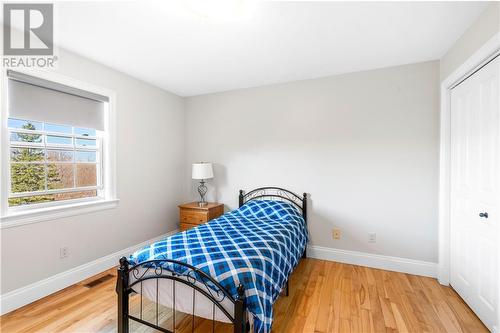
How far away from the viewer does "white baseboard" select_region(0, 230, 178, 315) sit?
203 cm

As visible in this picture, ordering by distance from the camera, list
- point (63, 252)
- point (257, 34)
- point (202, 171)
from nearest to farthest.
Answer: point (257, 34) < point (63, 252) < point (202, 171)

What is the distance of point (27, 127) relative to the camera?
2.27 m

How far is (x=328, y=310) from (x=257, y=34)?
100 inches

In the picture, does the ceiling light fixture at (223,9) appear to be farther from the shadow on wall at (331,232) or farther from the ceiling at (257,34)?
the shadow on wall at (331,232)

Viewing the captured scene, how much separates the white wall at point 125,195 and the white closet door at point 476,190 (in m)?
3.66

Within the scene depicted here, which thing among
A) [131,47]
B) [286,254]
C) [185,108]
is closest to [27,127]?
[131,47]

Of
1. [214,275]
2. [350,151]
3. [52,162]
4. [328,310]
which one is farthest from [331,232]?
[52,162]

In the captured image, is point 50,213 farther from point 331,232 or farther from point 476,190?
point 476,190

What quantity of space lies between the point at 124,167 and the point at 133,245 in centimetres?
107

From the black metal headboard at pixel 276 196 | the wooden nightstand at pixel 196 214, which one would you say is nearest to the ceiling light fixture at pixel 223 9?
the black metal headboard at pixel 276 196

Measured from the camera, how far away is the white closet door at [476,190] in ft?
5.90

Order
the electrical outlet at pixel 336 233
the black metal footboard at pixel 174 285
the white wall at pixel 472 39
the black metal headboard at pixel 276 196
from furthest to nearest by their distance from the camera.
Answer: the black metal headboard at pixel 276 196
the electrical outlet at pixel 336 233
the white wall at pixel 472 39
the black metal footboard at pixel 174 285

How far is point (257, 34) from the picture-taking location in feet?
7.12

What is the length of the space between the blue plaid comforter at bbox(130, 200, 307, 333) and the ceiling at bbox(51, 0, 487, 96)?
1808 millimetres
